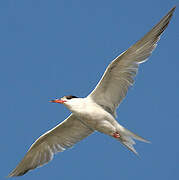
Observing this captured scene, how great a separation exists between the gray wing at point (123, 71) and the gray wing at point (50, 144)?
1.00 metres

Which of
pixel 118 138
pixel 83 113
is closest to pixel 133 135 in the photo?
pixel 118 138

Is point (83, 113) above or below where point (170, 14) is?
below

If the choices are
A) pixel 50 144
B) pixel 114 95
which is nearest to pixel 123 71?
pixel 114 95

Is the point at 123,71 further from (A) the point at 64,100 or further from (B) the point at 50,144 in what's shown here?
(B) the point at 50,144

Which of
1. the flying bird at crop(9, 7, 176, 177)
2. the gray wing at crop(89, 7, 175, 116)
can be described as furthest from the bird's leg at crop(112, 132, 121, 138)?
the gray wing at crop(89, 7, 175, 116)

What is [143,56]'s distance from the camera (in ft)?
30.3

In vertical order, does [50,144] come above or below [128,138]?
above

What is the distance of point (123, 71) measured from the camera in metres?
9.36

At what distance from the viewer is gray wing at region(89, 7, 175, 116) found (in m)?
9.02

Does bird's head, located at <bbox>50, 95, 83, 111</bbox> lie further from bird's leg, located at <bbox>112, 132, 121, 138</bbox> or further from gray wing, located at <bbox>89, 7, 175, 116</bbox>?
bird's leg, located at <bbox>112, 132, 121, 138</bbox>

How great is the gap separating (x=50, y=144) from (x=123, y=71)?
7.94 feet

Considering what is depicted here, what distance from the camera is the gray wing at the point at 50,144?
10461 millimetres

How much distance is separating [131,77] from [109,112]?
80 centimetres

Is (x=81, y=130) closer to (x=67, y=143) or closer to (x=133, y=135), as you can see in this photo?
(x=67, y=143)
